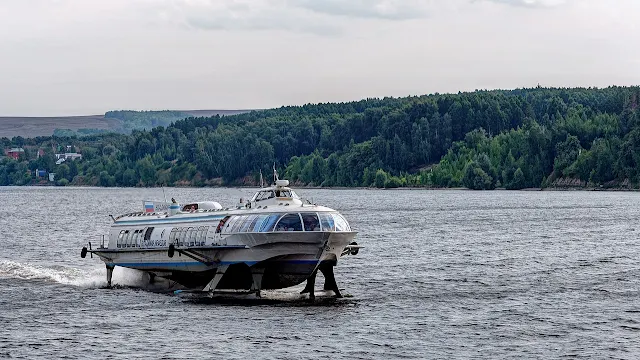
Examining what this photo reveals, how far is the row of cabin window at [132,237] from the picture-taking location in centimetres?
6700

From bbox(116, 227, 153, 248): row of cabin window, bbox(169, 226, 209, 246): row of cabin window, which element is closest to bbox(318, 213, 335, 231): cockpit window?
bbox(169, 226, 209, 246): row of cabin window

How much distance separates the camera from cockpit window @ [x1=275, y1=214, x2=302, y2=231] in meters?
57.2

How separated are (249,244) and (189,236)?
604cm

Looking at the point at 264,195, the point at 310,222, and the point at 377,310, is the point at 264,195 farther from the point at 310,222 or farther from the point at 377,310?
the point at 377,310

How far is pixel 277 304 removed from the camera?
191 feet

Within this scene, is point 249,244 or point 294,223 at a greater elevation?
point 294,223

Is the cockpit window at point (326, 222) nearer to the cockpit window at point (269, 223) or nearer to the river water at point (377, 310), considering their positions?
the cockpit window at point (269, 223)

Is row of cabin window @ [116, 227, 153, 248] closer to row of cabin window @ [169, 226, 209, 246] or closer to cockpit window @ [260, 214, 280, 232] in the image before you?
row of cabin window @ [169, 226, 209, 246]

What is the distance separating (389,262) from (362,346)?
3819cm

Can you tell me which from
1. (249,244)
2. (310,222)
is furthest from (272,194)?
(310,222)

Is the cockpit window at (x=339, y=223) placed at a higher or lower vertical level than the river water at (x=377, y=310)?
higher

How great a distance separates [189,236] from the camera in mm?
63000

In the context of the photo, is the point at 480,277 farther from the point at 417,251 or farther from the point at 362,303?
the point at 417,251

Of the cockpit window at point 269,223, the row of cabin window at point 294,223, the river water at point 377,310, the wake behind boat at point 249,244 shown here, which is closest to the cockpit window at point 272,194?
the wake behind boat at point 249,244
